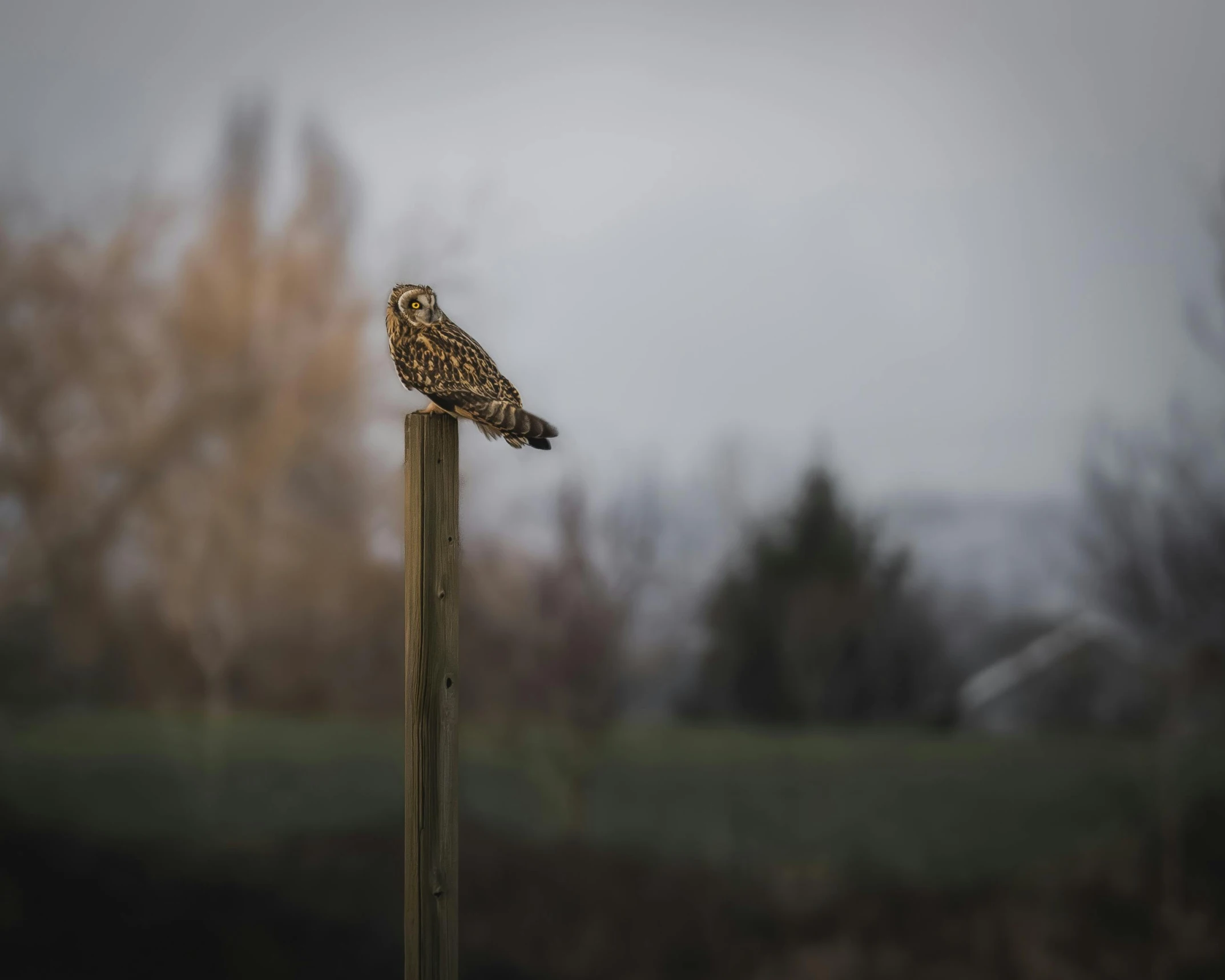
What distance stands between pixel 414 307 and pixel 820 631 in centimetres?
768

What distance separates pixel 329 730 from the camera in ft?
30.4

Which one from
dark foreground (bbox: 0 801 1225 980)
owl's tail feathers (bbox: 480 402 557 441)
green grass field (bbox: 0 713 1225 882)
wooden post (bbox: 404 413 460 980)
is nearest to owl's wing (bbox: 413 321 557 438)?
A: owl's tail feathers (bbox: 480 402 557 441)

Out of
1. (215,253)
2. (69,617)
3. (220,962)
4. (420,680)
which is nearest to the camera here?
(420,680)


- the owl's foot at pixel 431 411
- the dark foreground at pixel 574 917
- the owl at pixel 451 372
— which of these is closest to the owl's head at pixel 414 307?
the owl at pixel 451 372

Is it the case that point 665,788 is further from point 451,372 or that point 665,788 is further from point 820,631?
point 451,372

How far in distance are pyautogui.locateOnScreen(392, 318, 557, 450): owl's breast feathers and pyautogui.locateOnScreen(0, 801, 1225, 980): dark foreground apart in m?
6.95

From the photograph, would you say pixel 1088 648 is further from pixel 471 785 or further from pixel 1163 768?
pixel 471 785

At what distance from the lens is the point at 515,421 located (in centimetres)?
267

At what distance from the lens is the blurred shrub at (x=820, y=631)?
9711 millimetres

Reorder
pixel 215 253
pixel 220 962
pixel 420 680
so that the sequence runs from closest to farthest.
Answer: pixel 420 680 → pixel 220 962 → pixel 215 253

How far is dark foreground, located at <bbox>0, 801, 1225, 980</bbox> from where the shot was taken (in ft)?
28.0

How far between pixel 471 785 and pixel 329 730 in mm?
1375

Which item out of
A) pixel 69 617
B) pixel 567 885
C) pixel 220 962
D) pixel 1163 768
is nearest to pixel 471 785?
pixel 567 885

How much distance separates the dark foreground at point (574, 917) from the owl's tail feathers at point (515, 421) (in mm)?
7158
